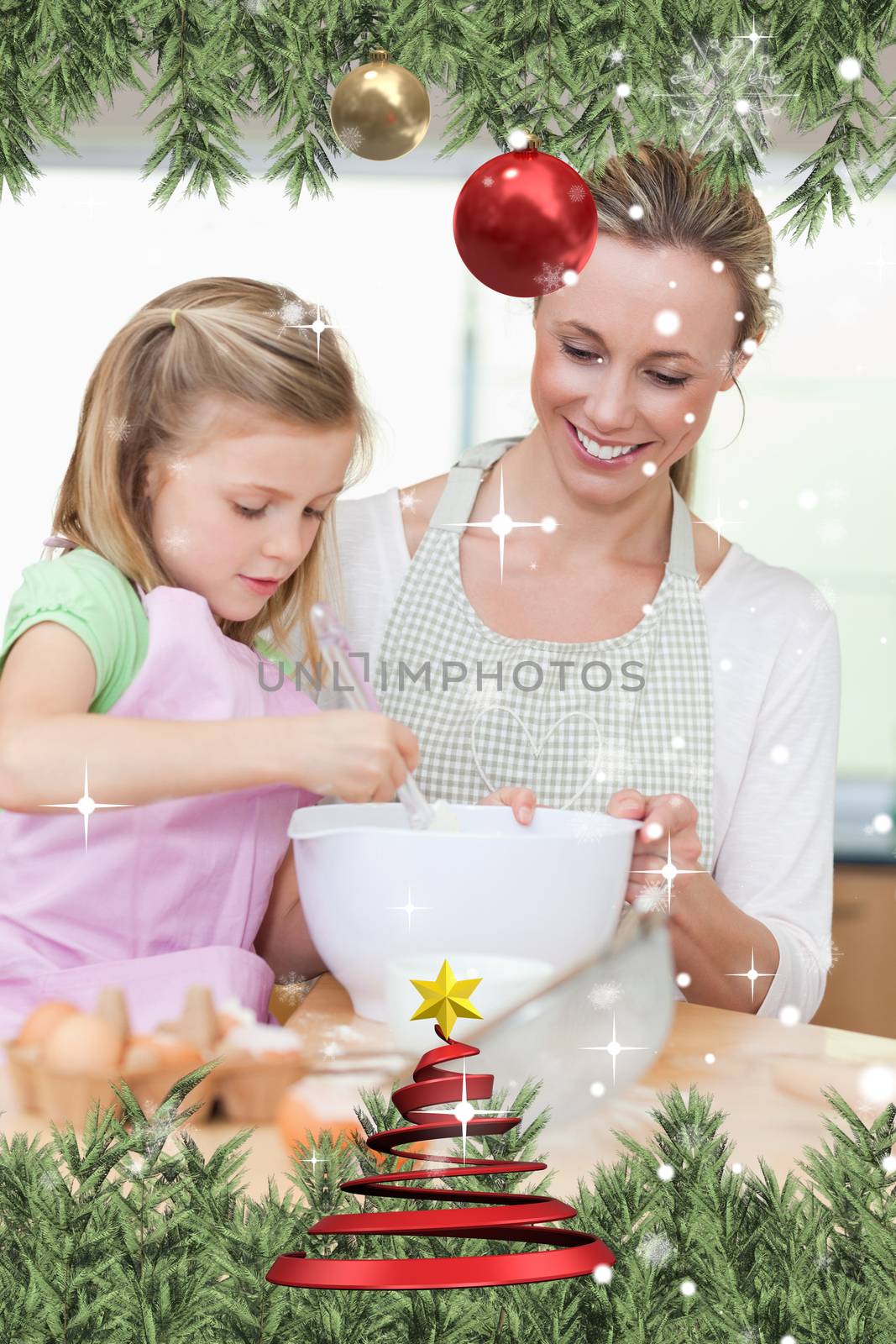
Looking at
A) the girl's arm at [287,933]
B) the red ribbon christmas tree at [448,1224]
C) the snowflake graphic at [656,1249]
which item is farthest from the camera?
the girl's arm at [287,933]

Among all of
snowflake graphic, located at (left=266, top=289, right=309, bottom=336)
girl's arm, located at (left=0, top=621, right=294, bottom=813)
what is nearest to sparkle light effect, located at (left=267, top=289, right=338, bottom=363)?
snowflake graphic, located at (left=266, top=289, right=309, bottom=336)

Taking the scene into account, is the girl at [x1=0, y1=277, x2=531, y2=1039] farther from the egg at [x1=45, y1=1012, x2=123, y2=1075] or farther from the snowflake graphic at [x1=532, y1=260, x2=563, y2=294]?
the snowflake graphic at [x1=532, y1=260, x2=563, y2=294]

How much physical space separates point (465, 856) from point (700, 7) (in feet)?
1.78

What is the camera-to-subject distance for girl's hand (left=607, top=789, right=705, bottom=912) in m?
0.77

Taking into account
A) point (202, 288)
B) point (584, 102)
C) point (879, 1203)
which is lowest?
point (879, 1203)

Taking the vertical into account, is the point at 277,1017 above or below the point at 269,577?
below

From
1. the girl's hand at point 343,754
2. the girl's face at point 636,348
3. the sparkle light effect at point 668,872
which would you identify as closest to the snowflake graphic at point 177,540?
the girl's hand at point 343,754

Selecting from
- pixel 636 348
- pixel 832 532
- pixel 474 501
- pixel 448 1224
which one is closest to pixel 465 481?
pixel 474 501

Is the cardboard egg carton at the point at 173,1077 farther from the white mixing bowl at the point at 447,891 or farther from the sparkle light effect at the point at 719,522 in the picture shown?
the sparkle light effect at the point at 719,522

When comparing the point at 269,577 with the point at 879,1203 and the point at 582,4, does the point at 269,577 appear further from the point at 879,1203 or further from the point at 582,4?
the point at 879,1203

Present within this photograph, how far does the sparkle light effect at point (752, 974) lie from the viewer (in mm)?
786

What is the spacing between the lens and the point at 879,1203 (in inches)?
27.0

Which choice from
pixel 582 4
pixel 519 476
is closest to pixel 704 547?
pixel 519 476

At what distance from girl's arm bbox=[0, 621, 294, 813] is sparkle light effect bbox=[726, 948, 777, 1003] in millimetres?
319
